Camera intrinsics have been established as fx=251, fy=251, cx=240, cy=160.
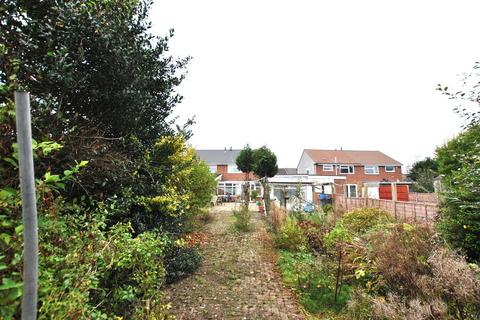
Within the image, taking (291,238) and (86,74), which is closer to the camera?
(86,74)

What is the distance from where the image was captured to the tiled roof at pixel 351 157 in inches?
1387

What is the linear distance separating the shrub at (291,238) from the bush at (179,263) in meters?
2.78

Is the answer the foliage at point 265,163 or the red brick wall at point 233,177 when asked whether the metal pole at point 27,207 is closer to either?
the foliage at point 265,163

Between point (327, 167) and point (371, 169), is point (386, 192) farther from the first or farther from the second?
point (371, 169)

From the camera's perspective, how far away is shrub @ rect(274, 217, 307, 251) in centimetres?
714

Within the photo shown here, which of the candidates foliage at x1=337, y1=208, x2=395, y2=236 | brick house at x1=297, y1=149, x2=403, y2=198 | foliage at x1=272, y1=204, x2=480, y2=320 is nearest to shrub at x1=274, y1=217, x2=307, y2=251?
foliage at x1=272, y1=204, x2=480, y2=320

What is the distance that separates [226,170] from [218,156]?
322 cm

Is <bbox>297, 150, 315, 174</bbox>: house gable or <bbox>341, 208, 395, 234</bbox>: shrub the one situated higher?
<bbox>297, 150, 315, 174</bbox>: house gable

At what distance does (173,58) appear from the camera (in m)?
4.77

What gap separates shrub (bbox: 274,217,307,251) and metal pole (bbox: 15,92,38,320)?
6.86 m

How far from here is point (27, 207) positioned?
88 cm

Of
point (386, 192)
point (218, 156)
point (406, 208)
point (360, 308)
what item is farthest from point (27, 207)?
point (218, 156)

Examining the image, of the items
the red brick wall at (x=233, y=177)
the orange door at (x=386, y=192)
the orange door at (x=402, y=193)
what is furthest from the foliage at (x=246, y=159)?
the orange door at (x=402, y=193)

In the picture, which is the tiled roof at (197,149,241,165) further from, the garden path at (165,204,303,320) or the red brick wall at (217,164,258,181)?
the garden path at (165,204,303,320)
